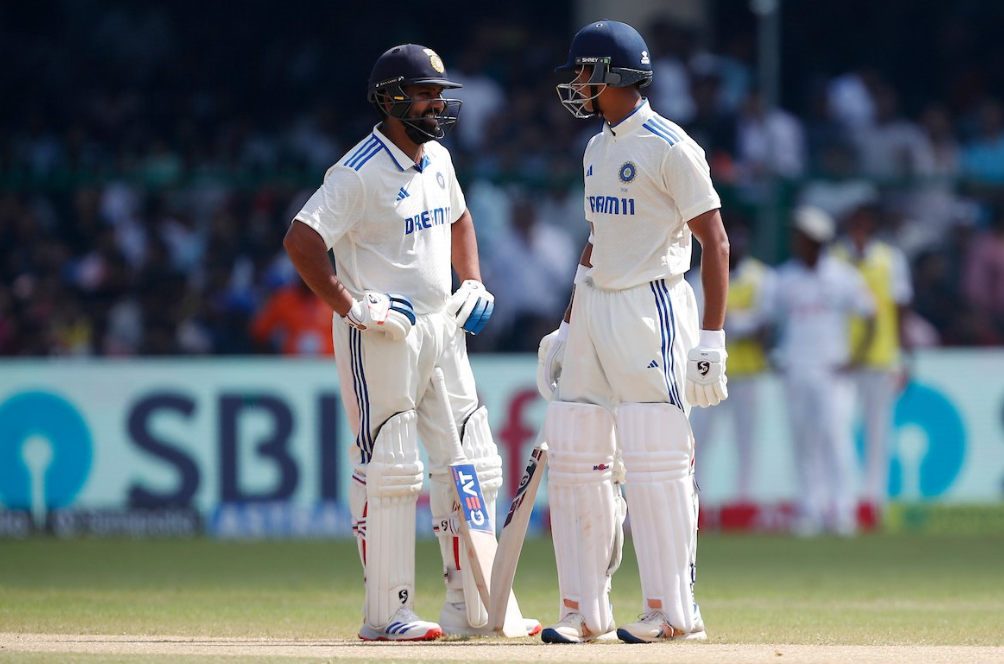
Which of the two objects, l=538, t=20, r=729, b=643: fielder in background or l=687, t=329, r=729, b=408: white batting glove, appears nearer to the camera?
l=687, t=329, r=729, b=408: white batting glove

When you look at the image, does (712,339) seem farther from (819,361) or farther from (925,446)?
(925,446)

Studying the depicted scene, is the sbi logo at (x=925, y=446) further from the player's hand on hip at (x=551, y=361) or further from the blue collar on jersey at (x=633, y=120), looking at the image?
the blue collar on jersey at (x=633, y=120)

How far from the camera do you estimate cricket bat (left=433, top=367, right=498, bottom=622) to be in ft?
21.9

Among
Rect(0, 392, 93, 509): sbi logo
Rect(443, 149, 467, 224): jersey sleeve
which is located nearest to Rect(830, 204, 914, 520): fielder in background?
Rect(0, 392, 93, 509): sbi logo

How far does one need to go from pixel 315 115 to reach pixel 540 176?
14.6 ft

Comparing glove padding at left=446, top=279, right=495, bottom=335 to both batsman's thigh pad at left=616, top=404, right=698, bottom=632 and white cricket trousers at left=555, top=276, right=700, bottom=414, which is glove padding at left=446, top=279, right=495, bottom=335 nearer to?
white cricket trousers at left=555, top=276, right=700, bottom=414

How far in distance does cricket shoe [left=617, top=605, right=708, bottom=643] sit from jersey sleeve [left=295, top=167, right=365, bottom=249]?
1.85 meters

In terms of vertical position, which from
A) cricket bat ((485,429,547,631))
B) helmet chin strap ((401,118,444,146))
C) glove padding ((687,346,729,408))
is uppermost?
helmet chin strap ((401,118,444,146))

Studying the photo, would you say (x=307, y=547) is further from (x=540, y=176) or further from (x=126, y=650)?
(x=126, y=650)

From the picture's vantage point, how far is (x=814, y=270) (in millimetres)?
12742

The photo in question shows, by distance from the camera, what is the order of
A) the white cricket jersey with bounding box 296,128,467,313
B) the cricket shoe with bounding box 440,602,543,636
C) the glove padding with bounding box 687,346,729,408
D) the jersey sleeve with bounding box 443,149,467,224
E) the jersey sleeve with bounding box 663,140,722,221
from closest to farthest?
the glove padding with bounding box 687,346,729,408
the jersey sleeve with bounding box 663,140,722,221
the white cricket jersey with bounding box 296,128,467,313
the cricket shoe with bounding box 440,602,543,636
the jersey sleeve with bounding box 443,149,467,224

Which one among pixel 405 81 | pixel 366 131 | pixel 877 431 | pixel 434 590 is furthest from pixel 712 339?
pixel 366 131

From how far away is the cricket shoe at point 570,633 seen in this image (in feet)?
20.4

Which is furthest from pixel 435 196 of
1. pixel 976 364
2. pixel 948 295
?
pixel 948 295
